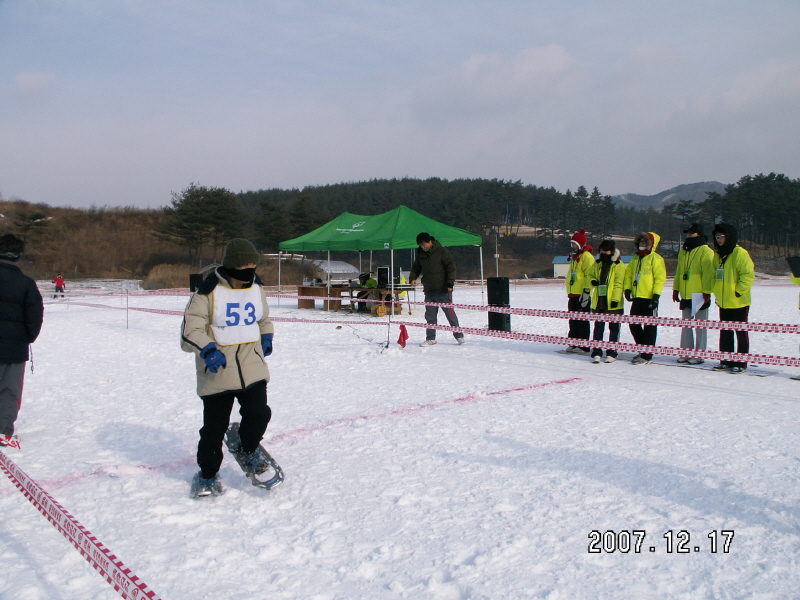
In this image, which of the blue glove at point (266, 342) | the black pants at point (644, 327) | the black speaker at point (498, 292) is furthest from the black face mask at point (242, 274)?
the black speaker at point (498, 292)

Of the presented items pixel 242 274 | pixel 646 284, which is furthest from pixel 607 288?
pixel 242 274

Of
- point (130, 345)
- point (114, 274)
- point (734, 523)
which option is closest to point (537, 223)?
point (114, 274)

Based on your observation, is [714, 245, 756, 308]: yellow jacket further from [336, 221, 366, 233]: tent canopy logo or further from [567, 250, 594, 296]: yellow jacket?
[336, 221, 366, 233]: tent canopy logo

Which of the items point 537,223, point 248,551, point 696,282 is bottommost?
point 248,551

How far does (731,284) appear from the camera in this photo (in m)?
7.30

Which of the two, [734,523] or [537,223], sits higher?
[537,223]

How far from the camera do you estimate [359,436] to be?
4891 mm

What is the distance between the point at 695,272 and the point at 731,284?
0.71 metres

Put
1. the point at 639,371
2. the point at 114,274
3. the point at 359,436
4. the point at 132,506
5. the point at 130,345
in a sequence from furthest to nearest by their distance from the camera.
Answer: the point at 114,274, the point at 130,345, the point at 639,371, the point at 359,436, the point at 132,506

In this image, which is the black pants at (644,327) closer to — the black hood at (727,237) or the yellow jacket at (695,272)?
the yellow jacket at (695,272)

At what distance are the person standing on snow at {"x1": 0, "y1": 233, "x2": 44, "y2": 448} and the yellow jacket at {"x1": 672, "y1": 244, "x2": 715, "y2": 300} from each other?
23.7 feet

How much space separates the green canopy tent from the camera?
15969mm

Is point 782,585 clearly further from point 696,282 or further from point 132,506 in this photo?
point 696,282

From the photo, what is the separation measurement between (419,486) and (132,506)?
1.77 metres
